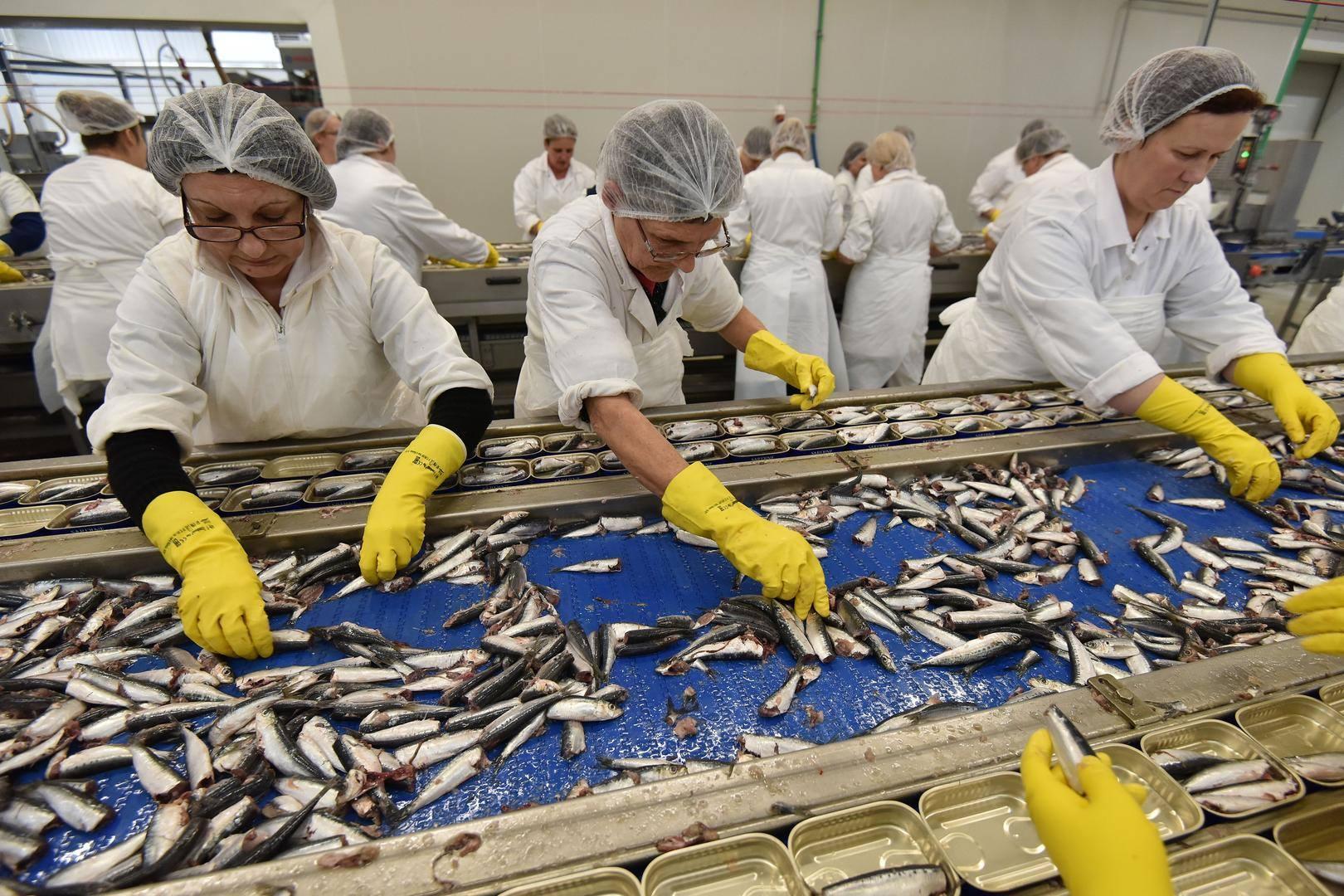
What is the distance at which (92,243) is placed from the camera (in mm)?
4527

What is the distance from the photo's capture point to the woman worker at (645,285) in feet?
6.36

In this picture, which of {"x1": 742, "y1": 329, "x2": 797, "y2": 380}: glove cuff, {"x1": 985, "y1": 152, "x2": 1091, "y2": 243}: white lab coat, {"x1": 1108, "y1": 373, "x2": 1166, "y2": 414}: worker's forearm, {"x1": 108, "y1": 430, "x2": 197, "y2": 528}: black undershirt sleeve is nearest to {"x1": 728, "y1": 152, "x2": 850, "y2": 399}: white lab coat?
{"x1": 985, "y1": 152, "x2": 1091, "y2": 243}: white lab coat

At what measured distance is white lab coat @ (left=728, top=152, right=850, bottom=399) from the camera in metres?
5.69

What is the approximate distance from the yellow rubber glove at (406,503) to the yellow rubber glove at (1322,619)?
269 cm

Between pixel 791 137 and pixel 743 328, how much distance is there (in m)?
3.43

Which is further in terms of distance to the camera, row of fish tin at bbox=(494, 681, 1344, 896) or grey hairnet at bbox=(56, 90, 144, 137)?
grey hairnet at bbox=(56, 90, 144, 137)

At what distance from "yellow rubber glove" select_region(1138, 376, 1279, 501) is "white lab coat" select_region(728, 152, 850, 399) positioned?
317 centimetres

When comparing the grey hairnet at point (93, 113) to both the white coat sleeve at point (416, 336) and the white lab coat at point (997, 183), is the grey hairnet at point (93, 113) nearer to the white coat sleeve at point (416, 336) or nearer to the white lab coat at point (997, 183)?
the white coat sleeve at point (416, 336)

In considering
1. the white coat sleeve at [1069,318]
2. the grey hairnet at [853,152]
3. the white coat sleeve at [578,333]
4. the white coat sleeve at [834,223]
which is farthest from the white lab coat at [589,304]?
the grey hairnet at [853,152]

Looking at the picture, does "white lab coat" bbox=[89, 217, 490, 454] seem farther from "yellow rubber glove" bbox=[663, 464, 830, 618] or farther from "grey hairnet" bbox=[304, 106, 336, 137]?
"grey hairnet" bbox=[304, 106, 336, 137]

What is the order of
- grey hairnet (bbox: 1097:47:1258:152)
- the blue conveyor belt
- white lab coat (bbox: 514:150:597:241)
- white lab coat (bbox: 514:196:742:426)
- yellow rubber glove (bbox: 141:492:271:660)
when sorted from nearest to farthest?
the blue conveyor belt → yellow rubber glove (bbox: 141:492:271:660) → white lab coat (bbox: 514:196:742:426) → grey hairnet (bbox: 1097:47:1258:152) → white lab coat (bbox: 514:150:597:241)

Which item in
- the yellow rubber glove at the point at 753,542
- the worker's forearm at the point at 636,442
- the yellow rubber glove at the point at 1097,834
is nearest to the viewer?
the yellow rubber glove at the point at 1097,834

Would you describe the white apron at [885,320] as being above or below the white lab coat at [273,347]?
below

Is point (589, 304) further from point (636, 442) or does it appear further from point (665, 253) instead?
point (636, 442)
